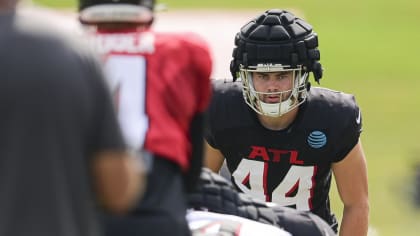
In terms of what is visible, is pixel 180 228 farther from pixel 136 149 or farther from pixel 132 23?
pixel 132 23

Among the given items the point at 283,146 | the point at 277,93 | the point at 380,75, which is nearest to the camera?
the point at 277,93

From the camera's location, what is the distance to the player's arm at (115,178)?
3242 millimetres

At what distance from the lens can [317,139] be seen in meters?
5.81

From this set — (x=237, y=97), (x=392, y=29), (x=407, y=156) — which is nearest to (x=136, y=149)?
(x=237, y=97)

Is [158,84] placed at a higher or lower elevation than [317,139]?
higher

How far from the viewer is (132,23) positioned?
3.85 metres

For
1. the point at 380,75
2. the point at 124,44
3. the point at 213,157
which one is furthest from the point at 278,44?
the point at 380,75

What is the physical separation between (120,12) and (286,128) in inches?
85.7

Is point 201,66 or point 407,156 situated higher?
point 201,66

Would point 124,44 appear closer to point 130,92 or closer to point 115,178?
point 130,92

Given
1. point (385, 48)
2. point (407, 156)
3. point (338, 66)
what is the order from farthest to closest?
point (385, 48)
point (338, 66)
point (407, 156)

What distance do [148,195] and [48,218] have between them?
20.5 inches

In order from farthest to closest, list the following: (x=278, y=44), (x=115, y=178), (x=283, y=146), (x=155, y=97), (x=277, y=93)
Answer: (x=283, y=146) < (x=278, y=44) < (x=277, y=93) < (x=155, y=97) < (x=115, y=178)

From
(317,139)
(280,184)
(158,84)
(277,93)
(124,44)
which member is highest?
(124,44)
